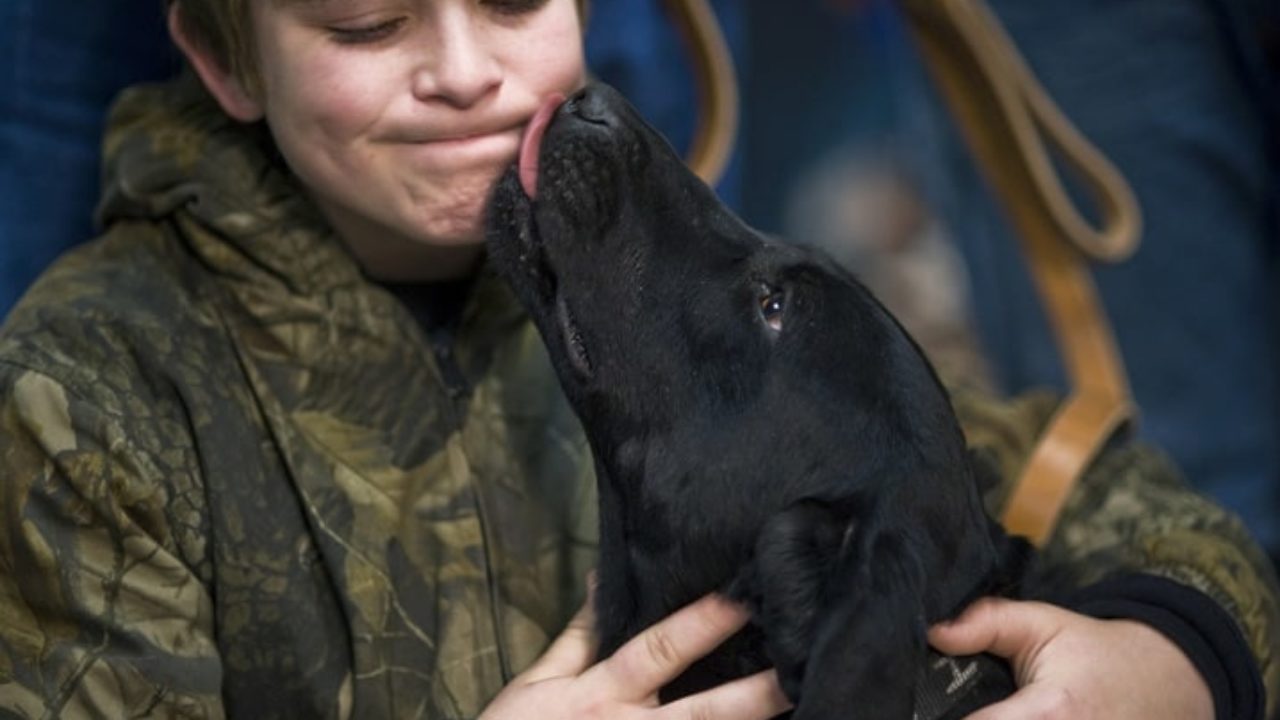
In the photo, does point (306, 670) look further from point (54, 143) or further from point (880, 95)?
point (880, 95)

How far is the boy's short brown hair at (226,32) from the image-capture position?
205cm

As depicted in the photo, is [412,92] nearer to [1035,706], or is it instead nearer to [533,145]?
[533,145]

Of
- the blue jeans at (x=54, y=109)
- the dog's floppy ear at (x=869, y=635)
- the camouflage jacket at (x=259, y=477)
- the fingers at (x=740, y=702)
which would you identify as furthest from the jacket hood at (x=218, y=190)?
the dog's floppy ear at (x=869, y=635)

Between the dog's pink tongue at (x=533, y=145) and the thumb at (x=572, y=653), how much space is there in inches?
17.3

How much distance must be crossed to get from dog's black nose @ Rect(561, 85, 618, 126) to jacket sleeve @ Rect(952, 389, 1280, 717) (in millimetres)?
718

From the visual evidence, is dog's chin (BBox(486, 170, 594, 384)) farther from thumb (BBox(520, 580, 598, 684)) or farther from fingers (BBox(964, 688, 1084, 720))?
fingers (BBox(964, 688, 1084, 720))

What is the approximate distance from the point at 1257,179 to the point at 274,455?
2.38m

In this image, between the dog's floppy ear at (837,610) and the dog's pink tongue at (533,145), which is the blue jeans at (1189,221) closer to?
the dog's pink tongue at (533,145)

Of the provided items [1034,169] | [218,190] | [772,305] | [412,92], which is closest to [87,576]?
[218,190]

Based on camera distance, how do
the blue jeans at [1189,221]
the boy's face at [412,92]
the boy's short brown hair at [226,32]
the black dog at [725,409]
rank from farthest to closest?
the blue jeans at [1189,221] → the boy's short brown hair at [226,32] → the boy's face at [412,92] → the black dog at [725,409]

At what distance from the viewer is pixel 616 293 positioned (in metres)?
1.86

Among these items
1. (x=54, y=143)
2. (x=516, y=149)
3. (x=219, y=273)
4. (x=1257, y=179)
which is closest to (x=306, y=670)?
(x=219, y=273)

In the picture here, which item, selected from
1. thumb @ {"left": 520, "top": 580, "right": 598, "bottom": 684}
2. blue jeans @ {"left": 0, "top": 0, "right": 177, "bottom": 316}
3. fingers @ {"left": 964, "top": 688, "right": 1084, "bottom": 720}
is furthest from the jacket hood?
fingers @ {"left": 964, "top": 688, "right": 1084, "bottom": 720}

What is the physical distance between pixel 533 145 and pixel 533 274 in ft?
0.48
